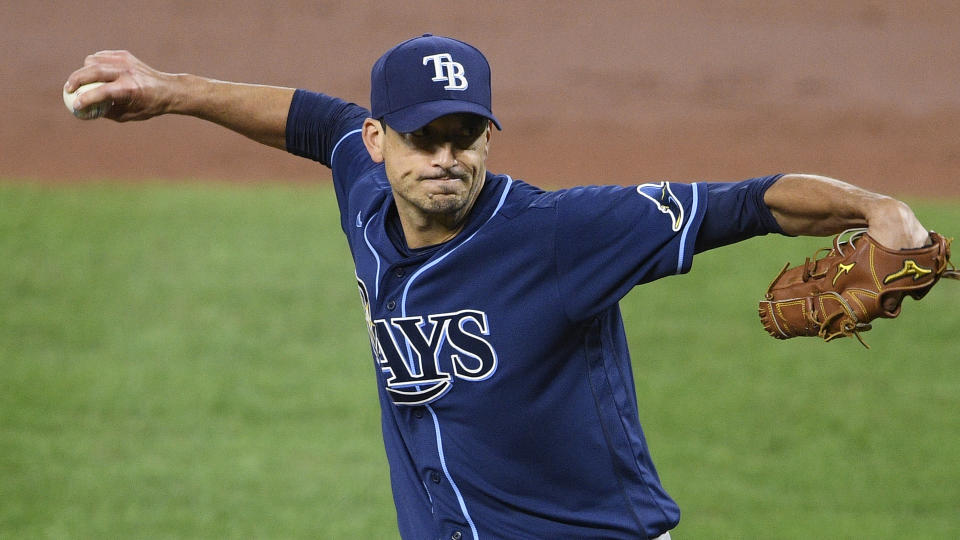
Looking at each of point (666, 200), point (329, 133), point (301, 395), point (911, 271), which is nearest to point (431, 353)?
point (666, 200)

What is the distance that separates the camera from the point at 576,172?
11.4 metres

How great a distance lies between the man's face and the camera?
2889 millimetres

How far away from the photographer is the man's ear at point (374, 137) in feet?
10.3

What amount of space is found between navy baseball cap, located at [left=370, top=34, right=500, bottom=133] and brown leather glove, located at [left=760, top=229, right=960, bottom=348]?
78 centimetres

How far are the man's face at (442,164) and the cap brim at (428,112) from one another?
1.2 inches

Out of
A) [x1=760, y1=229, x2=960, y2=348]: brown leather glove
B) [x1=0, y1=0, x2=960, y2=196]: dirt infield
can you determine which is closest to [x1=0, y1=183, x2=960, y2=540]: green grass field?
[x1=0, y1=0, x2=960, y2=196]: dirt infield

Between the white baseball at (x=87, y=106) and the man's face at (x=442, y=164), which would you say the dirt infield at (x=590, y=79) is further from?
the man's face at (x=442, y=164)

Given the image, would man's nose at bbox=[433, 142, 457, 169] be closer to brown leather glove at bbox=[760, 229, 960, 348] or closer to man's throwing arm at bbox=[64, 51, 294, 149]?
brown leather glove at bbox=[760, 229, 960, 348]

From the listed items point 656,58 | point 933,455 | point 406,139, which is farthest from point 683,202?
point 656,58

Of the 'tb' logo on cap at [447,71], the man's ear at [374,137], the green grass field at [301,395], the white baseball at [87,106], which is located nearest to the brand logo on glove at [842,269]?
the 'tb' logo on cap at [447,71]

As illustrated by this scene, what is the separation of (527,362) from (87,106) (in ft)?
4.51

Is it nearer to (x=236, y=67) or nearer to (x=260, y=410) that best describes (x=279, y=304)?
(x=260, y=410)

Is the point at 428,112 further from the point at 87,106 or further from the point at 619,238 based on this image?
the point at 87,106

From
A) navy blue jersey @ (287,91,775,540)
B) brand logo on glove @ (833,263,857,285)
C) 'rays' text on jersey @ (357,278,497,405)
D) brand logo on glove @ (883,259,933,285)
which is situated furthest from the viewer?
'rays' text on jersey @ (357,278,497,405)
